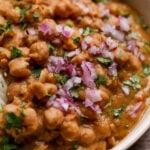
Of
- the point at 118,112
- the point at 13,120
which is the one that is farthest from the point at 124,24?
the point at 13,120

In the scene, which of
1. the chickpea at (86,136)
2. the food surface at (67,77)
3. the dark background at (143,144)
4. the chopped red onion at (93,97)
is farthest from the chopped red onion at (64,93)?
the dark background at (143,144)

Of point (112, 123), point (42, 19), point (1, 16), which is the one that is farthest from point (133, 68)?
point (1, 16)

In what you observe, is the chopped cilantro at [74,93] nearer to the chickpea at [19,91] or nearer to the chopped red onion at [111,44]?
the chickpea at [19,91]

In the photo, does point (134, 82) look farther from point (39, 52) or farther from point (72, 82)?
point (39, 52)

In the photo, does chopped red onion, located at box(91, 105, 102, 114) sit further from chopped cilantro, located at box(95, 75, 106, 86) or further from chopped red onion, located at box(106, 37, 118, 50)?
chopped red onion, located at box(106, 37, 118, 50)

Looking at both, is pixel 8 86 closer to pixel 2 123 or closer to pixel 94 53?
pixel 2 123

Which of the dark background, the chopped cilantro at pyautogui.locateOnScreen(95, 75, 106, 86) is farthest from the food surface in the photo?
the dark background
